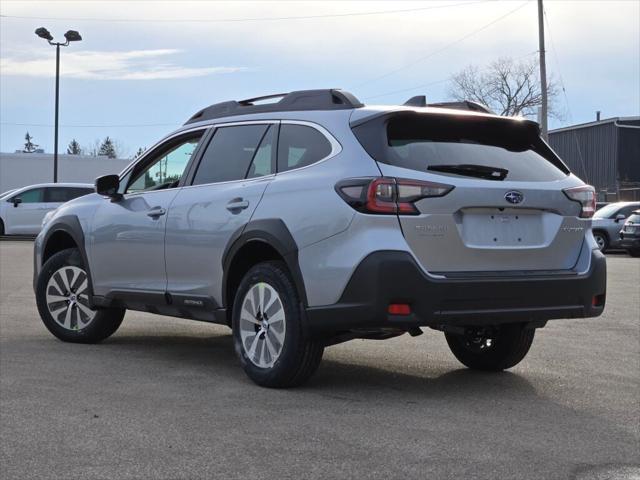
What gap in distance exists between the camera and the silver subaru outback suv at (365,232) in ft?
18.4

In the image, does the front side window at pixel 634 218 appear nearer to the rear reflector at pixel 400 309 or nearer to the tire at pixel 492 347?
the tire at pixel 492 347

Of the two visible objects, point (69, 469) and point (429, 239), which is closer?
point (69, 469)

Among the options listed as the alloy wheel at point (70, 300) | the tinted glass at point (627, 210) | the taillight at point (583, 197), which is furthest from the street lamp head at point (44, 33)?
the taillight at point (583, 197)

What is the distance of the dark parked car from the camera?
1002 inches

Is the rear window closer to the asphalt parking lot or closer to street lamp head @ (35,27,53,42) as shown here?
the asphalt parking lot

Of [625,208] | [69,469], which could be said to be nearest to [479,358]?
[69,469]

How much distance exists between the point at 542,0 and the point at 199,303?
31.6 m

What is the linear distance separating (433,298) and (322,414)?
90 cm

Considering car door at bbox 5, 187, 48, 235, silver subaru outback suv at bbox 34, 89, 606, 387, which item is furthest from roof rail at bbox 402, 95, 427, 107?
car door at bbox 5, 187, 48, 235

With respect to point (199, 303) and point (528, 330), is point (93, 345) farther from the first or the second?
point (528, 330)

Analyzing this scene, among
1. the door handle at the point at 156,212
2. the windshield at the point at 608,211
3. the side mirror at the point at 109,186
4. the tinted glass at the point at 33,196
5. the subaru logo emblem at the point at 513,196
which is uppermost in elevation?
the tinted glass at the point at 33,196

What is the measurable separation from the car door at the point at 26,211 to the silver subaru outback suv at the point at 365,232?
75.6 feet

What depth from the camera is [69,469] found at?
4348 millimetres

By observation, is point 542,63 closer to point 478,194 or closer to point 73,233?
point 73,233
